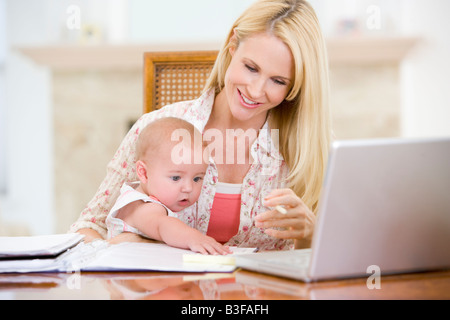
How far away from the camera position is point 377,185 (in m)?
0.71

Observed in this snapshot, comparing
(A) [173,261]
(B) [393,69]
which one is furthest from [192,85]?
(B) [393,69]

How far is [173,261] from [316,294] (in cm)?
30

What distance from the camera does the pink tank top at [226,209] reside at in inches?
60.5

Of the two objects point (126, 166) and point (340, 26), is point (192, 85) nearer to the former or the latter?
point (126, 166)

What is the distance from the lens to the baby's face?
4.39 feet

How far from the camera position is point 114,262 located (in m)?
0.87

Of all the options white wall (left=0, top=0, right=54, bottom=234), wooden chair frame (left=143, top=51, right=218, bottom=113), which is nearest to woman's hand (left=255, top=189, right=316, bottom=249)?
wooden chair frame (left=143, top=51, right=218, bottom=113)

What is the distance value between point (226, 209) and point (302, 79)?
0.43 metres

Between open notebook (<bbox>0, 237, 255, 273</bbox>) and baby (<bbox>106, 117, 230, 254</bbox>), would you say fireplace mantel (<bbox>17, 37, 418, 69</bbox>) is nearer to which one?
baby (<bbox>106, 117, 230, 254</bbox>)

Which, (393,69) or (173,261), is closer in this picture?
(173,261)

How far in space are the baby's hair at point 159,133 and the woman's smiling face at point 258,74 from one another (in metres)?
0.14

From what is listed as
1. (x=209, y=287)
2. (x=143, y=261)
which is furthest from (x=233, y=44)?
(x=209, y=287)

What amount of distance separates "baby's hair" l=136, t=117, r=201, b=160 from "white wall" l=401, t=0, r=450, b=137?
2.62m
